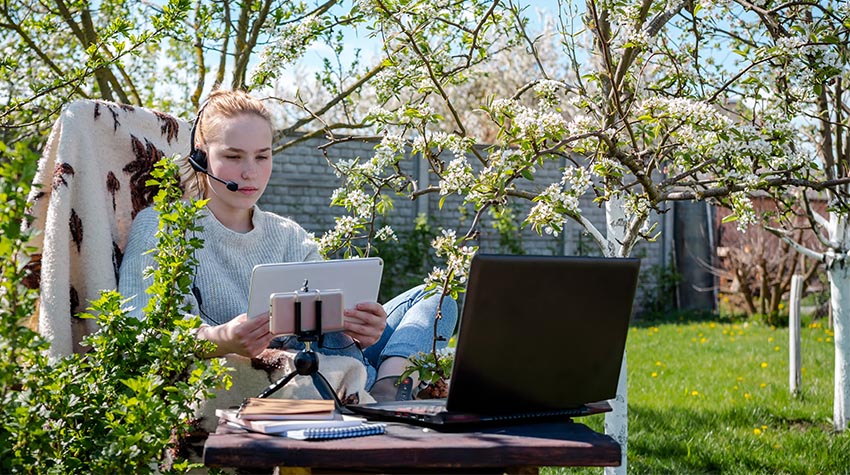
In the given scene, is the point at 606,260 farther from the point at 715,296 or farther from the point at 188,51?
the point at 715,296

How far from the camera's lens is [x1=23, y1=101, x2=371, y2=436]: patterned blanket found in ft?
7.11

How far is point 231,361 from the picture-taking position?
2150 millimetres

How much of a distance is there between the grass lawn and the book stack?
2.08 m

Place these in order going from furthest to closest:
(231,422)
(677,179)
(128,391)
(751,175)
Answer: (677,179) < (751,175) < (128,391) < (231,422)

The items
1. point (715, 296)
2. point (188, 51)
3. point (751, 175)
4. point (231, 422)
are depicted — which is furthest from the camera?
point (715, 296)

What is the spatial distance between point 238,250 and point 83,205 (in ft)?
1.38

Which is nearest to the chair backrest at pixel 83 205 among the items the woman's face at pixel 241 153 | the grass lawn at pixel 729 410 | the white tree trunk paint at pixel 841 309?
the woman's face at pixel 241 153

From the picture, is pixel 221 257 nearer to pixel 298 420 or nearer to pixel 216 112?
pixel 216 112

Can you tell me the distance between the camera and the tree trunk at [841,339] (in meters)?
4.31

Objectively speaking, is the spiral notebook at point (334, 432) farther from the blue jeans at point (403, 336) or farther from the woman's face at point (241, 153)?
the woman's face at point (241, 153)

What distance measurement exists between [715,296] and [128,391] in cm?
911

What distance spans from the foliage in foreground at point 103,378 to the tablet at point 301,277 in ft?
0.52

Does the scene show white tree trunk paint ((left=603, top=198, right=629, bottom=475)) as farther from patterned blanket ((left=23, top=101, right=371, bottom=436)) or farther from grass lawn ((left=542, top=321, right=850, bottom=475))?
patterned blanket ((left=23, top=101, right=371, bottom=436))

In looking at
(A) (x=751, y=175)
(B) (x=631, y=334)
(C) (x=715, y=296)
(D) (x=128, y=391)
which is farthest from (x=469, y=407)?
(C) (x=715, y=296)
